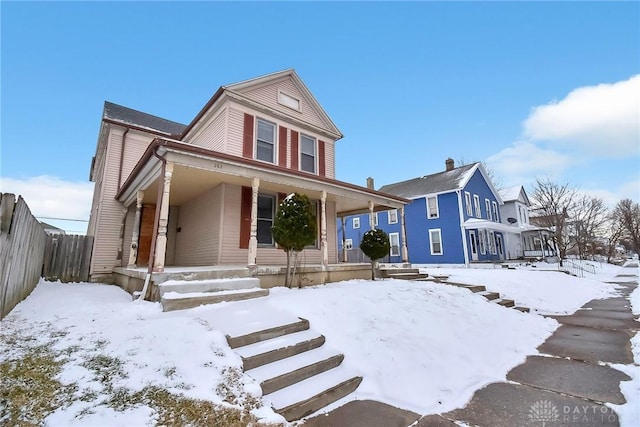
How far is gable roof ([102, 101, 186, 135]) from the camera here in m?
11.2

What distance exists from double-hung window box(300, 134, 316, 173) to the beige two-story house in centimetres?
4

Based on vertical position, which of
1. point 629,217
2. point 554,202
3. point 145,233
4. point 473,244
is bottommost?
point 473,244

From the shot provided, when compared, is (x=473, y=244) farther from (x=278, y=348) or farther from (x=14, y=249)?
(x=14, y=249)

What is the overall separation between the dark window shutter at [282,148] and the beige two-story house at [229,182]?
40 millimetres

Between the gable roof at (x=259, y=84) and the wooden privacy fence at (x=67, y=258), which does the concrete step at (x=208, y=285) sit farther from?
the wooden privacy fence at (x=67, y=258)

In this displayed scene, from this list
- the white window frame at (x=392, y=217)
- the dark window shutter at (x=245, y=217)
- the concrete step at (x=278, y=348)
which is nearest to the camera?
the concrete step at (x=278, y=348)

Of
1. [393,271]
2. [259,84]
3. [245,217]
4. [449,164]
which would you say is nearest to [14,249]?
[245,217]

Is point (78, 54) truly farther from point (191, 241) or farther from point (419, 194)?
point (419, 194)

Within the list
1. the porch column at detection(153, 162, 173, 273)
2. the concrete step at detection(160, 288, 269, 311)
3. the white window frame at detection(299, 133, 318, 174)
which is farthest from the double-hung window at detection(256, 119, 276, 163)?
the concrete step at detection(160, 288, 269, 311)

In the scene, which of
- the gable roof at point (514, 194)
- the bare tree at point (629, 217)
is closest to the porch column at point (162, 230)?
the gable roof at point (514, 194)

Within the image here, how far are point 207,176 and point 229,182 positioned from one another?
2.65ft

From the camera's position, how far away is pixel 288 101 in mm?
10875

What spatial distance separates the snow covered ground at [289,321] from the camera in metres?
2.63

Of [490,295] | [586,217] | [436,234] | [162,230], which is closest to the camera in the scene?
[162,230]
